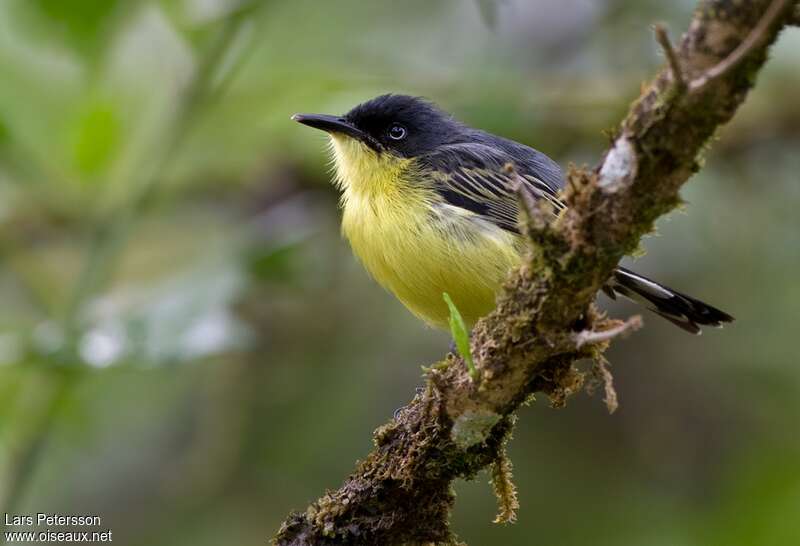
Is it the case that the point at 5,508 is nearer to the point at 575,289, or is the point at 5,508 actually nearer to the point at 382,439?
the point at 382,439

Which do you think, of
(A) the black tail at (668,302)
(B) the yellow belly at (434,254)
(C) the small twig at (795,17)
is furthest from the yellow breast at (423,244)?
(C) the small twig at (795,17)

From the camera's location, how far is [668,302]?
4.48 meters

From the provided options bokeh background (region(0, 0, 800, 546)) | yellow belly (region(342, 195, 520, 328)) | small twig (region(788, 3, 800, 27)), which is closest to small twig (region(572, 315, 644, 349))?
small twig (region(788, 3, 800, 27))

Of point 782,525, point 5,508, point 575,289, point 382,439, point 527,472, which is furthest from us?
point 527,472

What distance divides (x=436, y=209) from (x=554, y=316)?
173 cm

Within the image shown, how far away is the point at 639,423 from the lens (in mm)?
6598

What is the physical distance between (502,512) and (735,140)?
400 cm

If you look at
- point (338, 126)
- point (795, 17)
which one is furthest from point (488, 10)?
point (795, 17)

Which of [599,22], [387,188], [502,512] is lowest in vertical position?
[502,512]

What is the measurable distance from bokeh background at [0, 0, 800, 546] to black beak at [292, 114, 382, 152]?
0.15 meters

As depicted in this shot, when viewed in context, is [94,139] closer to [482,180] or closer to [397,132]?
[397,132]

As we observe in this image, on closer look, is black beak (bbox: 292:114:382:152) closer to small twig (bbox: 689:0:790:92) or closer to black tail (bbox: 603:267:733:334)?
black tail (bbox: 603:267:733:334)

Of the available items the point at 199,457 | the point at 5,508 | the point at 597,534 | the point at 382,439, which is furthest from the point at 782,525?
the point at 5,508

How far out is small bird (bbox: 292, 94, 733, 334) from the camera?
4.30 m
